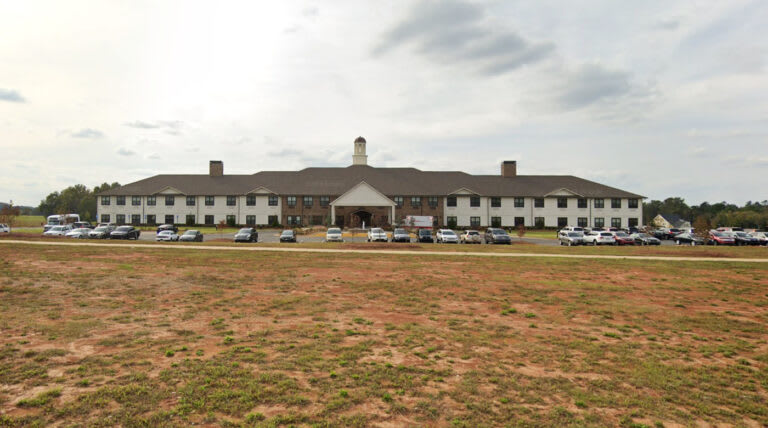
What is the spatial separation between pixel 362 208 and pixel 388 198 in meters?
4.81

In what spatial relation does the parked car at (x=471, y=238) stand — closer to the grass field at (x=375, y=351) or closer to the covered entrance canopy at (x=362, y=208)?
the covered entrance canopy at (x=362, y=208)

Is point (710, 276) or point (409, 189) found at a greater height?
point (409, 189)

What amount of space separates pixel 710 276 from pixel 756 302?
5.54 metres

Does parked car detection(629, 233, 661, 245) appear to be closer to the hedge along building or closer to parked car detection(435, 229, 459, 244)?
parked car detection(435, 229, 459, 244)

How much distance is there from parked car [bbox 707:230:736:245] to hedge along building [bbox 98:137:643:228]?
2466cm

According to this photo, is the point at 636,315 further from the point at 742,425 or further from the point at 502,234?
the point at 502,234

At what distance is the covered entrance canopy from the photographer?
61500 mm

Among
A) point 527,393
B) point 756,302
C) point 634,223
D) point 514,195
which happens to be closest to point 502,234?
point 756,302

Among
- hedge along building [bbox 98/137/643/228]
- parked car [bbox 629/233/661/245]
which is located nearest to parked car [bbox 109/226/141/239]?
hedge along building [bbox 98/137/643/228]

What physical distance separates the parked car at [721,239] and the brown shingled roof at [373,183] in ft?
83.3

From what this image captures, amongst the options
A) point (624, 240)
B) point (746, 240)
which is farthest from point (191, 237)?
point (746, 240)

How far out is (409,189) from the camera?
68125 millimetres

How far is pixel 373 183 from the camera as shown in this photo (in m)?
69.9

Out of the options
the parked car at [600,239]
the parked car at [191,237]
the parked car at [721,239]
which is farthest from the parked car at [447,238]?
the parked car at [721,239]
